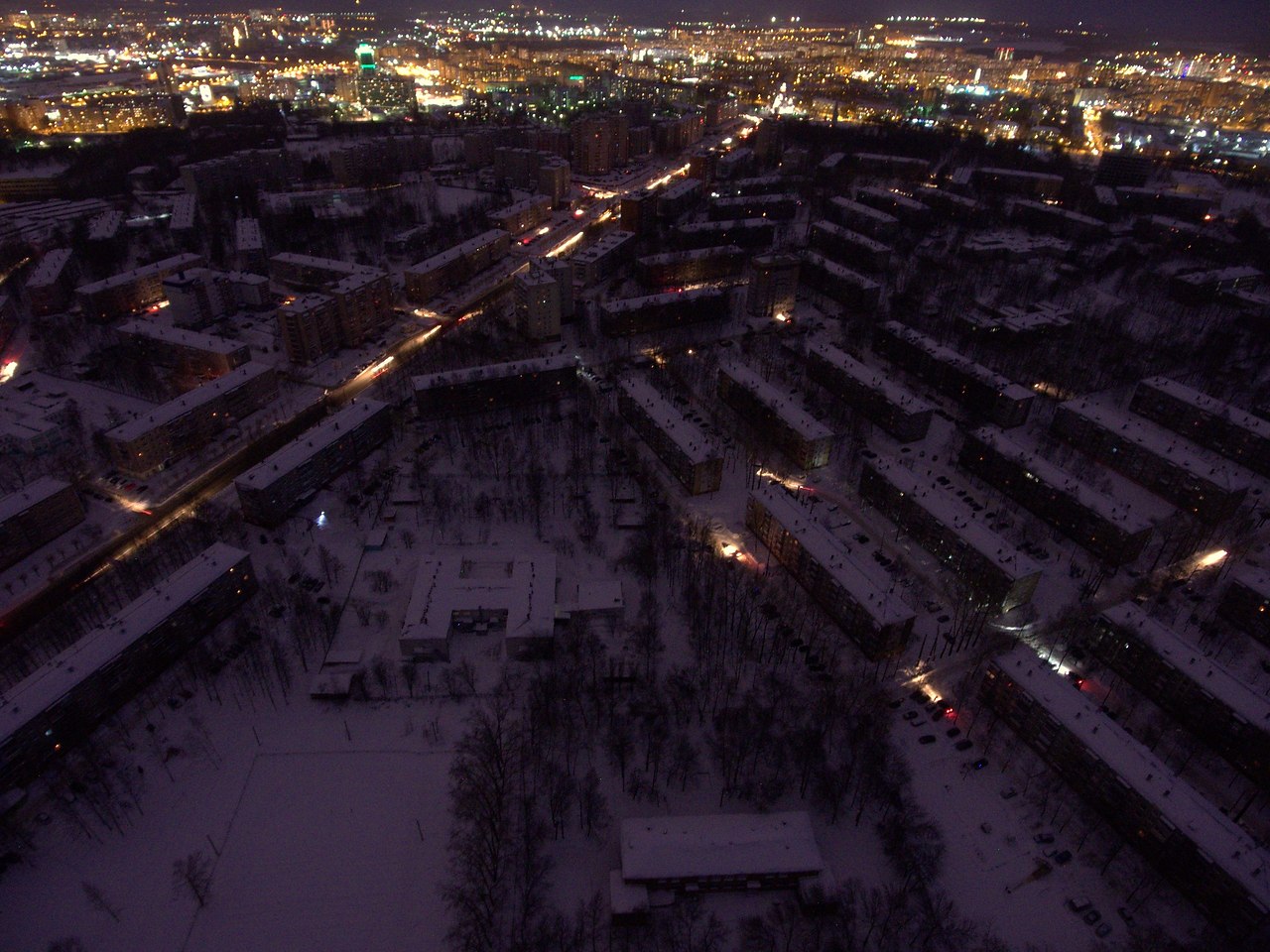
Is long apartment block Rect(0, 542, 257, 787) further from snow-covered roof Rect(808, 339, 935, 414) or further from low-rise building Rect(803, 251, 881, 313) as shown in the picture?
low-rise building Rect(803, 251, 881, 313)

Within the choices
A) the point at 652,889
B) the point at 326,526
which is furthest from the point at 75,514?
the point at 652,889

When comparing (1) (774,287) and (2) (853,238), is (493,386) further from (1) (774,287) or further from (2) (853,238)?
(2) (853,238)

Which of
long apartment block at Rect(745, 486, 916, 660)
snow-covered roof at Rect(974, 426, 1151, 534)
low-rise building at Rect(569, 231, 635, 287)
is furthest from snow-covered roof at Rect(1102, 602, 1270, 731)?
low-rise building at Rect(569, 231, 635, 287)

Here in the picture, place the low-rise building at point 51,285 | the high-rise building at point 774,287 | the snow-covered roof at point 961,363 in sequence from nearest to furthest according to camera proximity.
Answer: the snow-covered roof at point 961,363 → the low-rise building at point 51,285 → the high-rise building at point 774,287

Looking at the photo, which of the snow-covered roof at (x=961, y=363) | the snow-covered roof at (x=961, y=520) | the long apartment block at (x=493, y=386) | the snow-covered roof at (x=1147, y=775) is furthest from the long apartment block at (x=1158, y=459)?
the long apartment block at (x=493, y=386)

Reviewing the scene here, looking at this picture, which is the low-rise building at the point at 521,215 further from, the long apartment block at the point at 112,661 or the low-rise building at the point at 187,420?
the long apartment block at the point at 112,661

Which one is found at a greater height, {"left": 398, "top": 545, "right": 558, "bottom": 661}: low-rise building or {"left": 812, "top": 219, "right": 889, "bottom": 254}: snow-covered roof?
{"left": 812, "top": 219, "right": 889, "bottom": 254}: snow-covered roof

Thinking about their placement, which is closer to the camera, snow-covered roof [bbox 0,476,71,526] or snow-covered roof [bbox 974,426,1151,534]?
snow-covered roof [bbox 0,476,71,526]

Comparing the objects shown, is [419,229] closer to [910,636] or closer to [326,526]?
[326,526]
